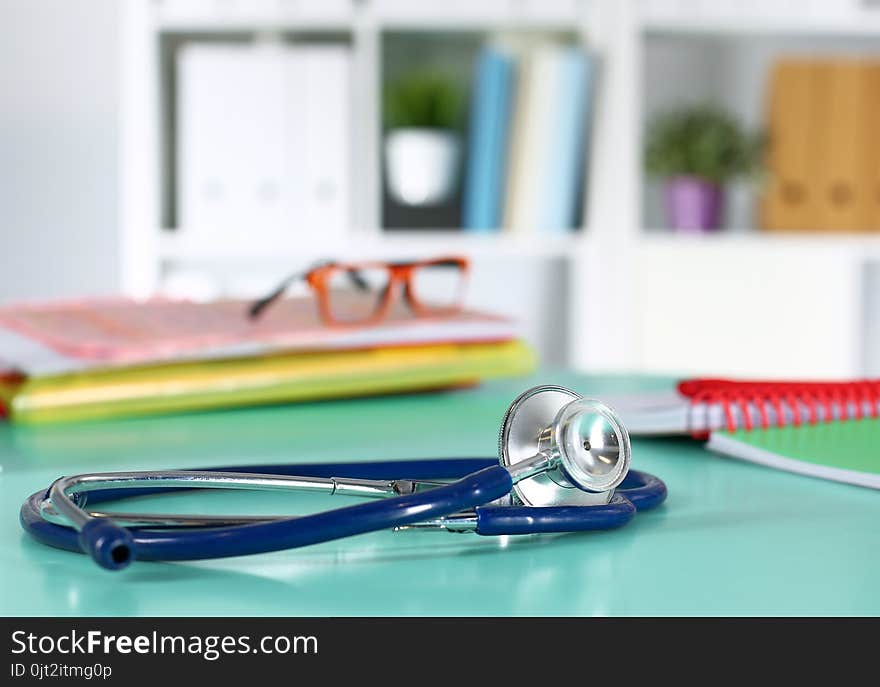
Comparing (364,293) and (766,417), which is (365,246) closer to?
(364,293)

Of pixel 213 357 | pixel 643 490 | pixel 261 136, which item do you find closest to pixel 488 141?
pixel 261 136

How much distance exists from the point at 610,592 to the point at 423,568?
65mm

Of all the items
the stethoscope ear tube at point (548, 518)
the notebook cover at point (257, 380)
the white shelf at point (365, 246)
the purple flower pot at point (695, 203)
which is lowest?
the notebook cover at point (257, 380)

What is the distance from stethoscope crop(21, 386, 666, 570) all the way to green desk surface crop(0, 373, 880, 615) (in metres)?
0.01

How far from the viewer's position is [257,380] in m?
0.82

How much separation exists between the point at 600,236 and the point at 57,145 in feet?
4.02

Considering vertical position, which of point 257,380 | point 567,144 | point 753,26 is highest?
point 753,26

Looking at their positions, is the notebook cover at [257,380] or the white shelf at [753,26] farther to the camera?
the white shelf at [753,26]

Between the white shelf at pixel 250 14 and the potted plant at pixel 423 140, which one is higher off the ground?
the white shelf at pixel 250 14

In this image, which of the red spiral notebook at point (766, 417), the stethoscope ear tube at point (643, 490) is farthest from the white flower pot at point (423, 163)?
the stethoscope ear tube at point (643, 490)

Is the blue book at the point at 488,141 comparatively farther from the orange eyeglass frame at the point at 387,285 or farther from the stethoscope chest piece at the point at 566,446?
the stethoscope chest piece at the point at 566,446

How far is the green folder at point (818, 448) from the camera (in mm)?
539

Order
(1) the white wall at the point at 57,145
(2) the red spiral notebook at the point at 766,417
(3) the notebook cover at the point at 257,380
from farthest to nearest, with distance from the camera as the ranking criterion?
(1) the white wall at the point at 57,145
(3) the notebook cover at the point at 257,380
(2) the red spiral notebook at the point at 766,417

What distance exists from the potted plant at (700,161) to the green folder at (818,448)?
1.70 metres
